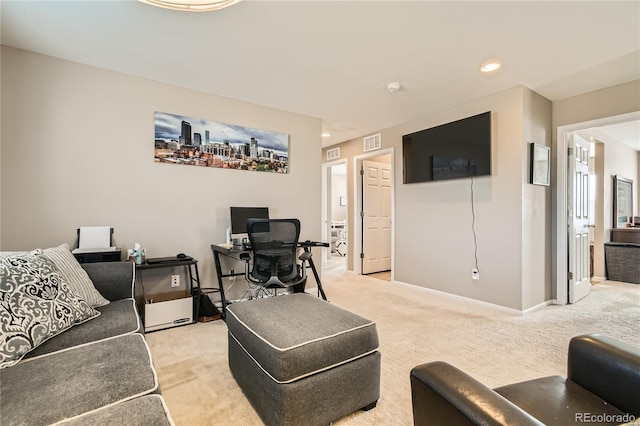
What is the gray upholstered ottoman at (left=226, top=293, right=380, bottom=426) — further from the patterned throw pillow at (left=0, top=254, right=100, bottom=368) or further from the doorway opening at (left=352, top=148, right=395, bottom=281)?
the doorway opening at (left=352, top=148, right=395, bottom=281)

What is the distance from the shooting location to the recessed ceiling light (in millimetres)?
2662

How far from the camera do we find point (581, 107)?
3385 millimetres

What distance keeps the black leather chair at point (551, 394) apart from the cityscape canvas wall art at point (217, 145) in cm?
307

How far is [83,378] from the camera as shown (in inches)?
42.8

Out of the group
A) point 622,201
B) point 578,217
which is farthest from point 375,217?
point 622,201

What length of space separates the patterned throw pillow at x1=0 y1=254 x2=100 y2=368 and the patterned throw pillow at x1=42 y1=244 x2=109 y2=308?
0.32 ft

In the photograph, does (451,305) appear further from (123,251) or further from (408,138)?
(123,251)

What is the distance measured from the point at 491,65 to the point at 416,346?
8.50ft

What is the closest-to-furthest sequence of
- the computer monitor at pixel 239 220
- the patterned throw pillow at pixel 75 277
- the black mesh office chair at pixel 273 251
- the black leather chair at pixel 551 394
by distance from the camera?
the black leather chair at pixel 551 394
the patterned throw pillow at pixel 75 277
the black mesh office chair at pixel 273 251
the computer monitor at pixel 239 220

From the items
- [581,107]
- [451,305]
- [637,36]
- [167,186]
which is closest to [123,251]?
[167,186]

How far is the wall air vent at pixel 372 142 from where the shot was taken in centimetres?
484

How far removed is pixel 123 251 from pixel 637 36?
15.5 feet

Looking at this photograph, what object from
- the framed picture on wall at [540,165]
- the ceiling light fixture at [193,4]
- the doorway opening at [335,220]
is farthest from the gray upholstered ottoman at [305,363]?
Result: the doorway opening at [335,220]

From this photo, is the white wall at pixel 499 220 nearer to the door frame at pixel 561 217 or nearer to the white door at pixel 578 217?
the door frame at pixel 561 217
